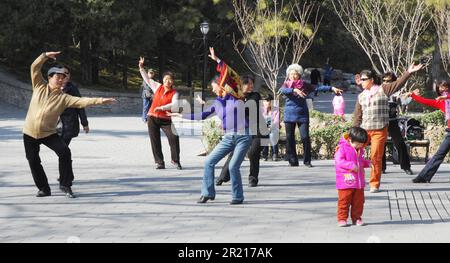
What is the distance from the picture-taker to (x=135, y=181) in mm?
11133

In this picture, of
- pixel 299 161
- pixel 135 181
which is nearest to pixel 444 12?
pixel 299 161

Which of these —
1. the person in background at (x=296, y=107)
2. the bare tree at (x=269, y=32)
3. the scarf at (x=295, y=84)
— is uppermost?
the bare tree at (x=269, y=32)

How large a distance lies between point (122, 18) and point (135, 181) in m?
19.6

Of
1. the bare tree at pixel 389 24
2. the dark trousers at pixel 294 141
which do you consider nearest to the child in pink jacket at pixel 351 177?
the dark trousers at pixel 294 141

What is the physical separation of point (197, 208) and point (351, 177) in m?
1.89

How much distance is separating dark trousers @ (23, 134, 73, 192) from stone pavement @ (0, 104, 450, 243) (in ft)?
0.74

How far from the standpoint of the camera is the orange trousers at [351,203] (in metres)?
7.65

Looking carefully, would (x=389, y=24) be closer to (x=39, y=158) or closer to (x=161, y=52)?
(x=161, y=52)

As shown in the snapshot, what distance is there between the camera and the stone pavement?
7.25m

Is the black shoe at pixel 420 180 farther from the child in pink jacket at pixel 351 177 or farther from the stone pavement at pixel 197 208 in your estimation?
the child in pink jacket at pixel 351 177

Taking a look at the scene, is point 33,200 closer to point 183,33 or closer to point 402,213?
point 402,213

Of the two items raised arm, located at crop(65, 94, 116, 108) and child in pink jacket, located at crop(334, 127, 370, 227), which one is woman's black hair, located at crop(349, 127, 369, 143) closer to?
child in pink jacket, located at crop(334, 127, 370, 227)

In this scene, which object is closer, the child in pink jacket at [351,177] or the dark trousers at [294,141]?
the child in pink jacket at [351,177]

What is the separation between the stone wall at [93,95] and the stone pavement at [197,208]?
1583 centimetres
